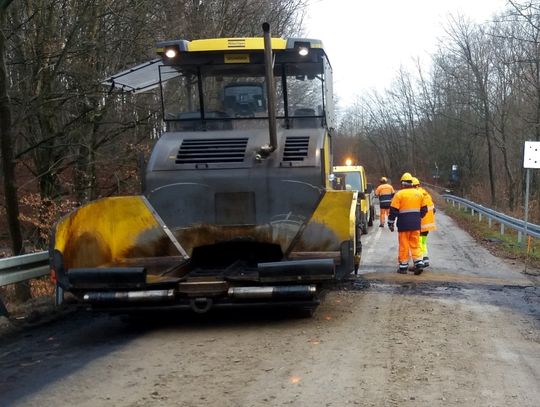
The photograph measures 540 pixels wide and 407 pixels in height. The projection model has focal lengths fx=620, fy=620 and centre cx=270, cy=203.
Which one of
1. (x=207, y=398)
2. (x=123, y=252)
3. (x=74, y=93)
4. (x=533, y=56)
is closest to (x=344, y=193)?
(x=123, y=252)

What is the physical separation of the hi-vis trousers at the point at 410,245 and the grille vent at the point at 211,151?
4287 millimetres

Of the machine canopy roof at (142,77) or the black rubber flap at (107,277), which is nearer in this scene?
the black rubber flap at (107,277)

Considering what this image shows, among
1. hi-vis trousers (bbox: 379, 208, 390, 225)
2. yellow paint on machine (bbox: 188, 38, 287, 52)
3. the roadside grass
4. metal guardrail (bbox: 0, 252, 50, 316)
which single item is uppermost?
yellow paint on machine (bbox: 188, 38, 287, 52)

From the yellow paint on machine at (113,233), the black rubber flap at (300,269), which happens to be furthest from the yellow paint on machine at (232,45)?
the black rubber flap at (300,269)

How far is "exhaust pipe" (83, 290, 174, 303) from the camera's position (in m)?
6.50

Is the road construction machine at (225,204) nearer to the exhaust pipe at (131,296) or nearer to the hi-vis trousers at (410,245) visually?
the exhaust pipe at (131,296)

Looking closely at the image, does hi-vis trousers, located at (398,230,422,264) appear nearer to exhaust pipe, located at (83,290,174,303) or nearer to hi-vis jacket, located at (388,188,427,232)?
hi-vis jacket, located at (388,188,427,232)

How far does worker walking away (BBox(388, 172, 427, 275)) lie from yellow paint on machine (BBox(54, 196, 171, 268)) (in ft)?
16.1

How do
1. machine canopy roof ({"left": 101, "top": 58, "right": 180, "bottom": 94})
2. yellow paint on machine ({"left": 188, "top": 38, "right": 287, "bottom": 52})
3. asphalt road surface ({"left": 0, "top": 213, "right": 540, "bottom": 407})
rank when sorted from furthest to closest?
machine canopy roof ({"left": 101, "top": 58, "right": 180, "bottom": 94}) < yellow paint on machine ({"left": 188, "top": 38, "right": 287, "bottom": 52}) < asphalt road surface ({"left": 0, "top": 213, "right": 540, "bottom": 407})

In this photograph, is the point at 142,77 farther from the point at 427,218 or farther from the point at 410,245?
the point at 427,218

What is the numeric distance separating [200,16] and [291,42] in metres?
10.1

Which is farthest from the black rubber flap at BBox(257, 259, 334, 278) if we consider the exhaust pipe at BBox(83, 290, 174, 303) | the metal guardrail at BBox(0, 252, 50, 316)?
the metal guardrail at BBox(0, 252, 50, 316)

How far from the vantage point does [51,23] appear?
1151 cm

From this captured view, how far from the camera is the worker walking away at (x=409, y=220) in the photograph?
10908mm
